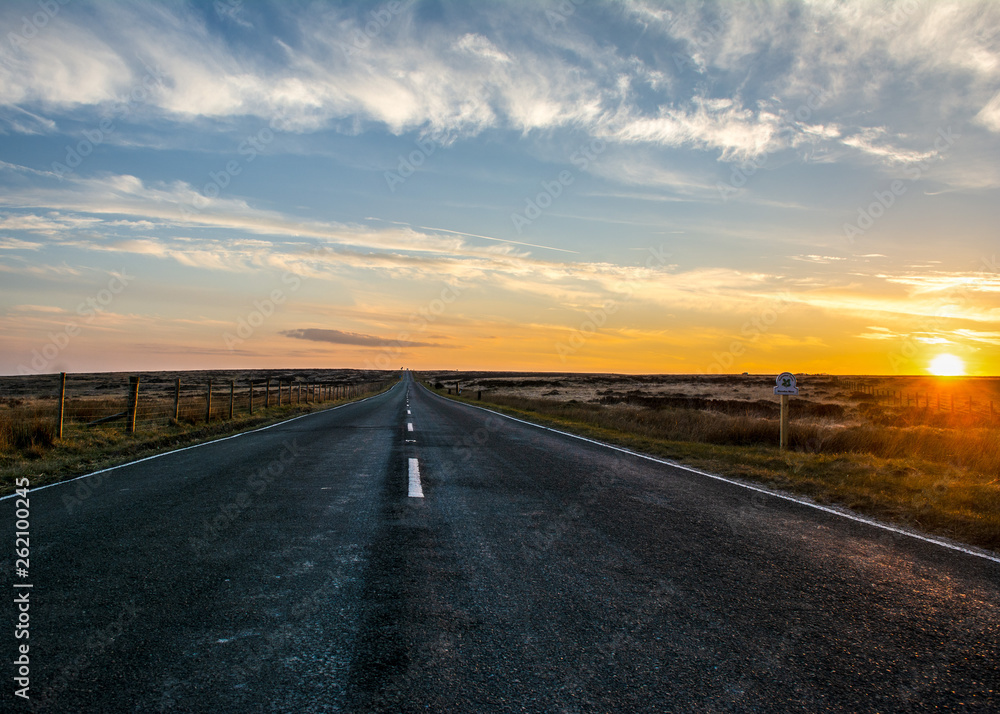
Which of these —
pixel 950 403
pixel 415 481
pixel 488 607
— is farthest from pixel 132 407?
pixel 950 403

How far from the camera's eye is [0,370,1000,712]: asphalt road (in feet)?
8.67

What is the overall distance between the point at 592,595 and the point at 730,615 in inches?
34.9

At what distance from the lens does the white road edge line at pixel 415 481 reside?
7234 mm

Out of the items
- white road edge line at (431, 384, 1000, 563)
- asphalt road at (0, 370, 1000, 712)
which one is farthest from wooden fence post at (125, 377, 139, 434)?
white road edge line at (431, 384, 1000, 563)

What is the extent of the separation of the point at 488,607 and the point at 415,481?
15.3 ft

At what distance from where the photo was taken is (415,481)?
320 inches

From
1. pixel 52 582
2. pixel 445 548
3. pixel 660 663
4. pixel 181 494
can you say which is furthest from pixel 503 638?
pixel 181 494

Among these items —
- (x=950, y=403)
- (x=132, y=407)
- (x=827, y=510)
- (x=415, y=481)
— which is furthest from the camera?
(x=950, y=403)

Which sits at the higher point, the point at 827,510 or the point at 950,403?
the point at 950,403

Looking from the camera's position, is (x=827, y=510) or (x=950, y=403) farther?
(x=950, y=403)

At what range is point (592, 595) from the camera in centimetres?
387

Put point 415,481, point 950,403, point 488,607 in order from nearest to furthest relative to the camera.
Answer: point 488,607
point 415,481
point 950,403

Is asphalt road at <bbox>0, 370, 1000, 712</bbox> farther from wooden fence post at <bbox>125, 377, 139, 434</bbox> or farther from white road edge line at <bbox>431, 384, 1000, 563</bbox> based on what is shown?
wooden fence post at <bbox>125, 377, 139, 434</bbox>

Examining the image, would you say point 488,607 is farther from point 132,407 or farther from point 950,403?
point 950,403
